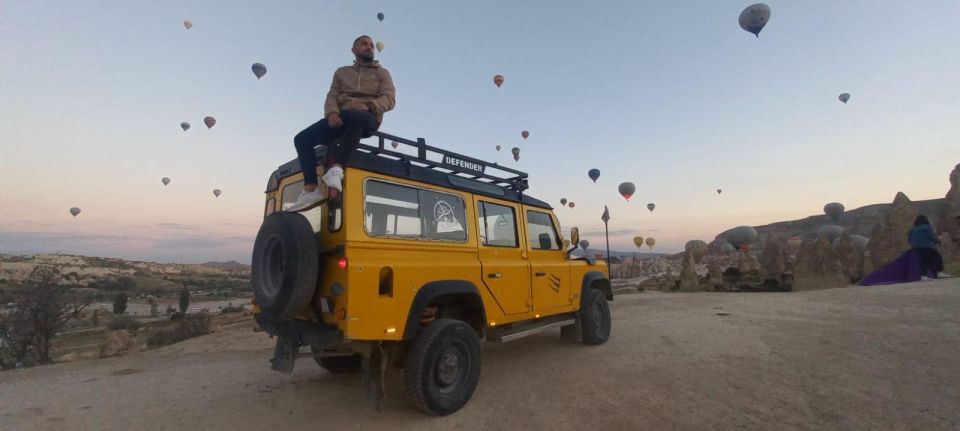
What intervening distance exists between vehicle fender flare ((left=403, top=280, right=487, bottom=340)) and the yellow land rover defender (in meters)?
0.01

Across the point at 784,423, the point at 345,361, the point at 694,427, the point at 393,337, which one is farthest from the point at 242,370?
the point at 784,423

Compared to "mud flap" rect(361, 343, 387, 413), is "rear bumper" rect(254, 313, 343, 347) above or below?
above

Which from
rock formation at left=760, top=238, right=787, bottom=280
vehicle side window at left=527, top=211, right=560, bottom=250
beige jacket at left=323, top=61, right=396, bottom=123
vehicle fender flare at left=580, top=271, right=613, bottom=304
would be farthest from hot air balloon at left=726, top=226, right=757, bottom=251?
beige jacket at left=323, top=61, right=396, bottom=123

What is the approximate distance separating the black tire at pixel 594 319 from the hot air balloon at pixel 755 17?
1987 centimetres

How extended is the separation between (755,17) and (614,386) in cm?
2213

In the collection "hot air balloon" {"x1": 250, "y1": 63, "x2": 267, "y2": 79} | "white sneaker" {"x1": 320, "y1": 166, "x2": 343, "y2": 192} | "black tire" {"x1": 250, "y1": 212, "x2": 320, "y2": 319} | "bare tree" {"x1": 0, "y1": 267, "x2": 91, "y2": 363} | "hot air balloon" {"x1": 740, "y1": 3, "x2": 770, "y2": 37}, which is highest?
"hot air balloon" {"x1": 740, "y1": 3, "x2": 770, "y2": 37}

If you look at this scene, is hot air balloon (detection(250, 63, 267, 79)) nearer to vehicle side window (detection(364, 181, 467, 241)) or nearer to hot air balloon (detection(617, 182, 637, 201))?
vehicle side window (detection(364, 181, 467, 241))

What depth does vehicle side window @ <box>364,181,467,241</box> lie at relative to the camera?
4.09 metres

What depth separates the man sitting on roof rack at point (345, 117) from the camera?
386 cm

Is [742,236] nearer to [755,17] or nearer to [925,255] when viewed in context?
[755,17]

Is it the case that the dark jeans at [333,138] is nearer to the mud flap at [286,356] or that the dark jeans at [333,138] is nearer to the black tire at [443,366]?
the mud flap at [286,356]

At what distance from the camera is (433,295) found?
407 centimetres

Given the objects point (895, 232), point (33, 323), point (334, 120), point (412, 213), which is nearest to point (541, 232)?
point (412, 213)

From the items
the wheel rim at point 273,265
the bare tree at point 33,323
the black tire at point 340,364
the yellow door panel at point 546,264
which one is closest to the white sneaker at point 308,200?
the wheel rim at point 273,265
